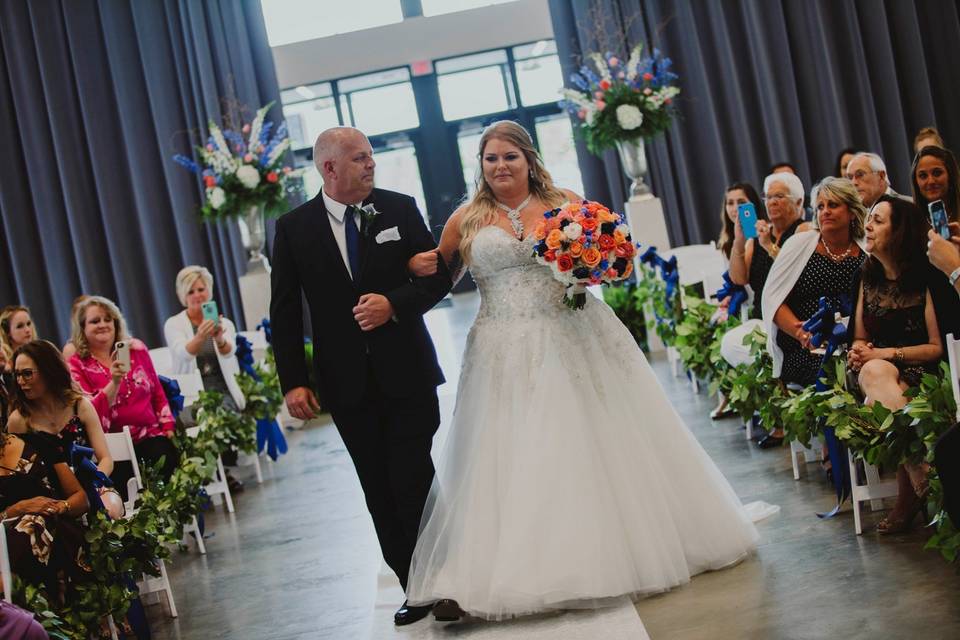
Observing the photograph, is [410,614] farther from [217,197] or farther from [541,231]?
[217,197]

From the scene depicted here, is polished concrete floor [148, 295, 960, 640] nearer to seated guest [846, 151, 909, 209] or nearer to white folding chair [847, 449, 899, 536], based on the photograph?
white folding chair [847, 449, 899, 536]

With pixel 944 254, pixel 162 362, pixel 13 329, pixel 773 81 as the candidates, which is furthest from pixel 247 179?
pixel 944 254

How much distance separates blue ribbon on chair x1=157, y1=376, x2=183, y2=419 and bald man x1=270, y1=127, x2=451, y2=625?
8.57 feet

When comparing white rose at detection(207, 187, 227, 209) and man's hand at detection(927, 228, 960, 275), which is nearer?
man's hand at detection(927, 228, 960, 275)

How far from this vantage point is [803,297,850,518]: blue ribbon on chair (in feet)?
14.0

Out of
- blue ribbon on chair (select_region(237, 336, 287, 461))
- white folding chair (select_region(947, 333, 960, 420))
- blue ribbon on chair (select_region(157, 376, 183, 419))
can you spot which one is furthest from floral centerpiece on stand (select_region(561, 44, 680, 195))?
white folding chair (select_region(947, 333, 960, 420))

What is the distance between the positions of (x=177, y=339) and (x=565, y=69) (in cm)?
657

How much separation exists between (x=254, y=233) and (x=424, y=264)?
6975 millimetres

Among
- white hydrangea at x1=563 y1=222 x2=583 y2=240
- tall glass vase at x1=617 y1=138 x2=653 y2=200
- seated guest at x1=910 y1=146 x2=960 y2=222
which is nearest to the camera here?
white hydrangea at x1=563 y1=222 x2=583 y2=240

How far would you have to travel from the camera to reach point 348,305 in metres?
3.90

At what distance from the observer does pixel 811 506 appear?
455 centimetres

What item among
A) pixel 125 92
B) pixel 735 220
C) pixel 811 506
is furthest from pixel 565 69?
pixel 811 506

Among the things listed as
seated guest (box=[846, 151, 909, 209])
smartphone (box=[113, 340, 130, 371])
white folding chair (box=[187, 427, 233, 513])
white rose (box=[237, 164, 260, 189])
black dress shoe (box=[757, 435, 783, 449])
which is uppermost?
white rose (box=[237, 164, 260, 189])

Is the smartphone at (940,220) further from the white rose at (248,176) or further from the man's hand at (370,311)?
the white rose at (248,176)
